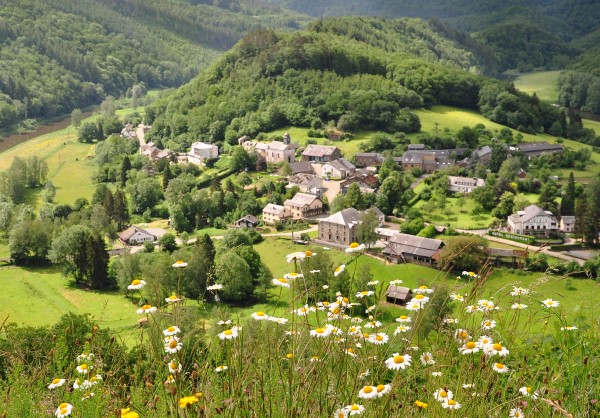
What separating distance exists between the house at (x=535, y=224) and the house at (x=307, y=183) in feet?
45.7

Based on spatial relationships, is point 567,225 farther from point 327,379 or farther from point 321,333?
point 327,379

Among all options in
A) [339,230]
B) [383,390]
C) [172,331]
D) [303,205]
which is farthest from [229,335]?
[303,205]

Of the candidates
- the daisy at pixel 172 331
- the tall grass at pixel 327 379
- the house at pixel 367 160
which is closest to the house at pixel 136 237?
the house at pixel 367 160

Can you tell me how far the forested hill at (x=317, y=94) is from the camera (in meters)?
58.5

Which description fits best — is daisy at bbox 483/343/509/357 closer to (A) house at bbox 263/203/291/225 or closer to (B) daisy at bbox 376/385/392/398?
(B) daisy at bbox 376/385/392/398

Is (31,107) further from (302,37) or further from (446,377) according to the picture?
(446,377)

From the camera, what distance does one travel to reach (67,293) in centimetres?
2825

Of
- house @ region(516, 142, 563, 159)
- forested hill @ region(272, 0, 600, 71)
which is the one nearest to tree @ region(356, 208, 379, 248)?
house @ region(516, 142, 563, 159)

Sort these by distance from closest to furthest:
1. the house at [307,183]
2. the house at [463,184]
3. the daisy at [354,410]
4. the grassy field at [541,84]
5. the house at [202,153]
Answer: the daisy at [354,410] < the house at [463,184] < the house at [307,183] < the house at [202,153] < the grassy field at [541,84]

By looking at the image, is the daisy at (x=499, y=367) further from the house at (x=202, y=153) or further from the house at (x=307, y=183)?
the house at (x=202, y=153)

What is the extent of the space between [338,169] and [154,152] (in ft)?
62.6

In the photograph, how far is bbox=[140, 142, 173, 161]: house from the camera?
54.2 m

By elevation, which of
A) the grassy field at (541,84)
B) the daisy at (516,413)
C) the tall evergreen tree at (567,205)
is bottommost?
the tall evergreen tree at (567,205)

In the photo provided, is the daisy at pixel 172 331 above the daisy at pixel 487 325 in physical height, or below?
above
